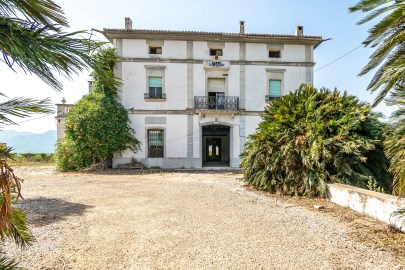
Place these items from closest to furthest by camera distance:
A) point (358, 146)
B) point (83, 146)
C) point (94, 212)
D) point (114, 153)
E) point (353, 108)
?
point (94, 212) → point (358, 146) → point (353, 108) → point (83, 146) → point (114, 153)

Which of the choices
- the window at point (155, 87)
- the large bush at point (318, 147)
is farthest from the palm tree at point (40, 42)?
the window at point (155, 87)

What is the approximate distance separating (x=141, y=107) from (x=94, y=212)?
11105 millimetres

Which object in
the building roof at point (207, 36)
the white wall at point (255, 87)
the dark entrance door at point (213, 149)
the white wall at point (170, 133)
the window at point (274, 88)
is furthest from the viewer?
the dark entrance door at point (213, 149)

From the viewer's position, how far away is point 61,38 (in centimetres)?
103

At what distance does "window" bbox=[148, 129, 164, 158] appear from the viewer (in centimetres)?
1577

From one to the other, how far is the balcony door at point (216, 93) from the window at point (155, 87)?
330 cm

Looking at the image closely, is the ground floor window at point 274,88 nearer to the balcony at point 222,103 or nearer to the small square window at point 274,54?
the small square window at point 274,54

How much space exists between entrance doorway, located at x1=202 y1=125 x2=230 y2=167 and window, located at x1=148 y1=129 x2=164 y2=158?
5.31 metres

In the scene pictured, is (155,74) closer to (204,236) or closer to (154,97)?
(154,97)

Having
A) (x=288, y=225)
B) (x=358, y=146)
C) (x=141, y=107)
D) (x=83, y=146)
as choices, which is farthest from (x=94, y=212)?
(x=141, y=107)

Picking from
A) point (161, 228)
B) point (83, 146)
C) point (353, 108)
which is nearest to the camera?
point (161, 228)

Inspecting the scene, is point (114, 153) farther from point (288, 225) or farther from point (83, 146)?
point (288, 225)

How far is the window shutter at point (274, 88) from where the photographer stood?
53.7 feet

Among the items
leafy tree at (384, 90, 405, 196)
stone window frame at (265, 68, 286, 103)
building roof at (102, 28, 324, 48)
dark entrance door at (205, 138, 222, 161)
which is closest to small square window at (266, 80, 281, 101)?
stone window frame at (265, 68, 286, 103)
